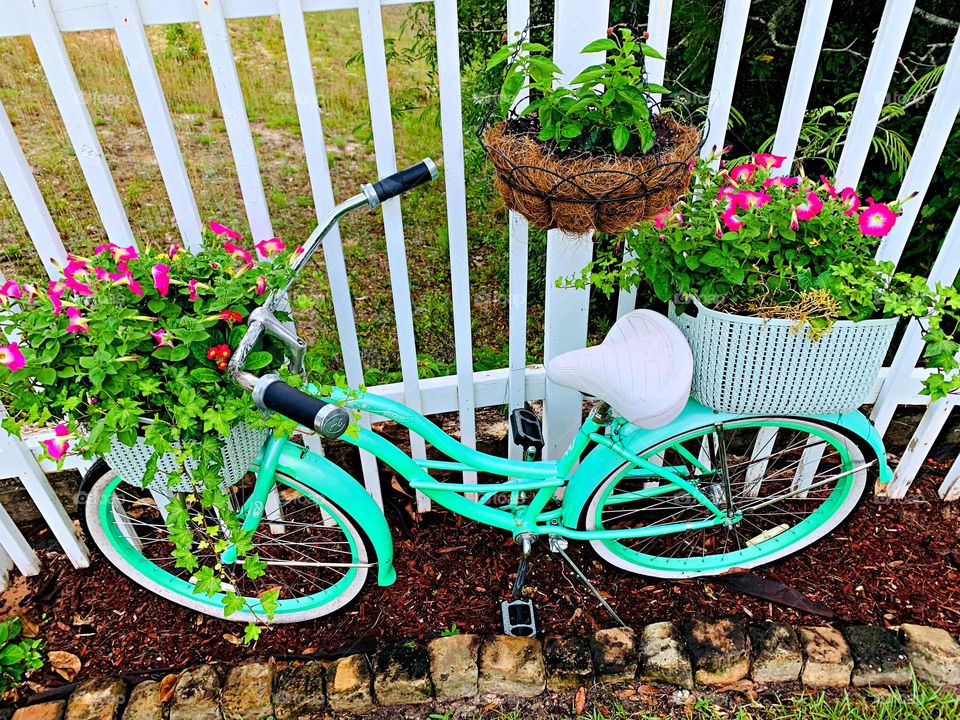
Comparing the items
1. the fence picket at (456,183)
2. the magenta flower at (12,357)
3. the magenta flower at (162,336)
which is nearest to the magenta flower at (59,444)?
the magenta flower at (12,357)

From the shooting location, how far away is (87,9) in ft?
5.59

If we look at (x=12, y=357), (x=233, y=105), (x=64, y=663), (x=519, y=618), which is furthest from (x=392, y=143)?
(x=64, y=663)

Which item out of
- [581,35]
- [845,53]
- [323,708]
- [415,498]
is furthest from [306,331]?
[845,53]

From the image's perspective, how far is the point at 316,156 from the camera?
1949mm

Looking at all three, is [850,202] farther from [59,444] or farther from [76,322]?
[59,444]

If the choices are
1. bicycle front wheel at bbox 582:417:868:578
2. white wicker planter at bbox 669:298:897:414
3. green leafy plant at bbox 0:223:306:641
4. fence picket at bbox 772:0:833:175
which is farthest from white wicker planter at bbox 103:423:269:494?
fence picket at bbox 772:0:833:175

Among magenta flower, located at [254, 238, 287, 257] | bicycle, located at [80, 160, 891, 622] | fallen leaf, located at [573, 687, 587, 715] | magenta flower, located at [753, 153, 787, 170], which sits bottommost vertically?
fallen leaf, located at [573, 687, 587, 715]

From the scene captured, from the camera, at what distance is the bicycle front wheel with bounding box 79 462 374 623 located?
2.19 m

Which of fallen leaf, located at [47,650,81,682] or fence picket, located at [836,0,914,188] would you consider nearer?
fence picket, located at [836,0,914,188]

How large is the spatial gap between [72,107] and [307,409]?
111 centimetres

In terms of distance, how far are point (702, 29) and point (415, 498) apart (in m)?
2.07

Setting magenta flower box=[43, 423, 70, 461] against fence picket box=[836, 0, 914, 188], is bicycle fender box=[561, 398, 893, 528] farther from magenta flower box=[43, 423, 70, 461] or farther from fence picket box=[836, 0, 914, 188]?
magenta flower box=[43, 423, 70, 461]

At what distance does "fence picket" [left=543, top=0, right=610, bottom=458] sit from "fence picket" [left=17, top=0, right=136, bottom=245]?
1.21 metres

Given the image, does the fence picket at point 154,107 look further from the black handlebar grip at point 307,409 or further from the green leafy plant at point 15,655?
the green leafy plant at point 15,655
